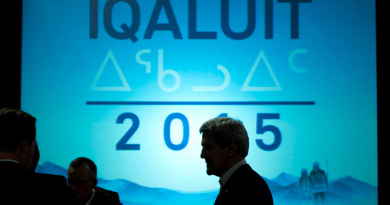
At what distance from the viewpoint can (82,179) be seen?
98.6 inches

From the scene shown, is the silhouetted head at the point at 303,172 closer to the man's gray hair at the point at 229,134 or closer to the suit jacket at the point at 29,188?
the man's gray hair at the point at 229,134

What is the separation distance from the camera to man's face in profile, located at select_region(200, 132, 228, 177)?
169cm

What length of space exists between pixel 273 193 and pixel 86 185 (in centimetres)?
177

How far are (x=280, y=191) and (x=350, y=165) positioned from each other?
0.71 metres

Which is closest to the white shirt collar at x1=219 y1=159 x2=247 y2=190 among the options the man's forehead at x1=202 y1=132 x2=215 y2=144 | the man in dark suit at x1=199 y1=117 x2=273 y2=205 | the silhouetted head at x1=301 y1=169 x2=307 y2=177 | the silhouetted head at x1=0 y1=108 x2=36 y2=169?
the man in dark suit at x1=199 y1=117 x2=273 y2=205

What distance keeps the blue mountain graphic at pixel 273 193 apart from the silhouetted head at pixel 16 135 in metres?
2.37

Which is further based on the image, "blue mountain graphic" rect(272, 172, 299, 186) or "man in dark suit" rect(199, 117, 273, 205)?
"blue mountain graphic" rect(272, 172, 299, 186)

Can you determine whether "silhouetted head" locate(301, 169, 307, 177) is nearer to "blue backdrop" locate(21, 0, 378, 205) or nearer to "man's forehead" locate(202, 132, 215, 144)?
"blue backdrop" locate(21, 0, 378, 205)

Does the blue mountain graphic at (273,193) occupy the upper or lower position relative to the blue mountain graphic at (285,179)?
lower

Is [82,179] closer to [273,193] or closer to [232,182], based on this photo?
[232,182]

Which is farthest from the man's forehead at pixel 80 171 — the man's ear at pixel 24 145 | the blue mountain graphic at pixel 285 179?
the blue mountain graphic at pixel 285 179

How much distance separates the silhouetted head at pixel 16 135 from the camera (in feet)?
3.87

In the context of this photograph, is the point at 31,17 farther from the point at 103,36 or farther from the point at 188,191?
the point at 188,191
